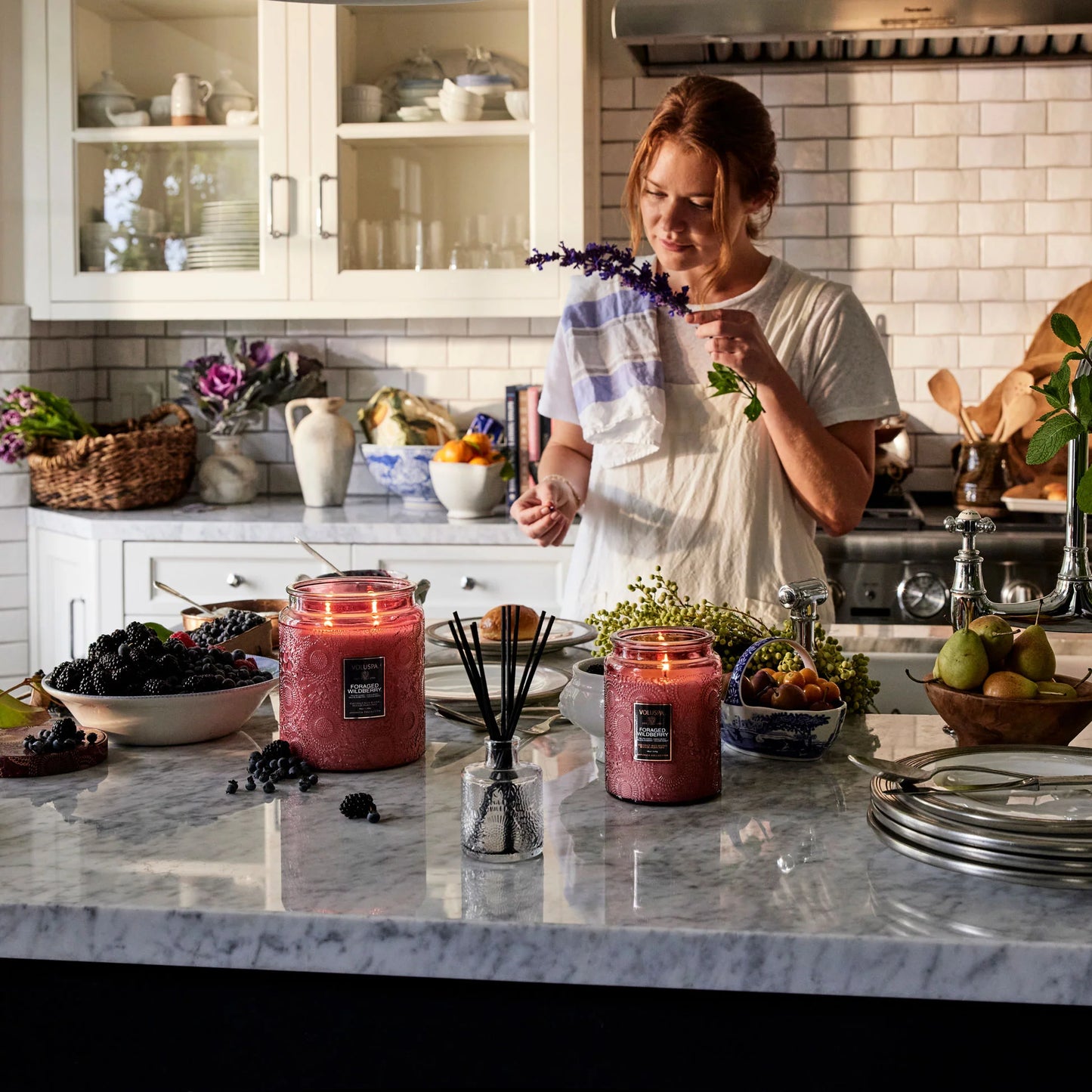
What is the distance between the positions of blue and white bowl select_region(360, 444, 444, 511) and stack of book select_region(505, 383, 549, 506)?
213 mm

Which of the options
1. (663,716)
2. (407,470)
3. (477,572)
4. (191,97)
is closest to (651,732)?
(663,716)

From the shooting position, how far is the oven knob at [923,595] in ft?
10.5

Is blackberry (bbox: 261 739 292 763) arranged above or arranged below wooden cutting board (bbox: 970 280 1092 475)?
below

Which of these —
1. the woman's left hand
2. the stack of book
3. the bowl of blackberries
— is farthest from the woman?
the stack of book

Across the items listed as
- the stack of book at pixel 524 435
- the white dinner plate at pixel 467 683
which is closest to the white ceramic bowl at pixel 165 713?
the white dinner plate at pixel 467 683

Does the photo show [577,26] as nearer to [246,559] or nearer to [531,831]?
[246,559]

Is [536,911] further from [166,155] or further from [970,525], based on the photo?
[166,155]

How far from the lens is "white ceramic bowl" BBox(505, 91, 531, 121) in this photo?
3.66 metres

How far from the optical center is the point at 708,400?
93.5 inches

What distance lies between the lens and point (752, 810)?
1310 mm

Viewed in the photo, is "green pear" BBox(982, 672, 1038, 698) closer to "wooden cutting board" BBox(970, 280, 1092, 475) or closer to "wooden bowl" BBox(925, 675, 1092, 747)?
"wooden bowl" BBox(925, 675, 1092, 747)

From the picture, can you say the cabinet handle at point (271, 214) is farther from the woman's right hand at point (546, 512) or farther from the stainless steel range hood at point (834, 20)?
the woman's right hand at point (546, 512)

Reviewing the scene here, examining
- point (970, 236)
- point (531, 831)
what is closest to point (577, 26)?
point (970, 236)

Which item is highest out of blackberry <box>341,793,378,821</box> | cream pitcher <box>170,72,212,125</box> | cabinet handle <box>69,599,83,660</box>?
cream pitcher <box>170,72,212,125</box>
